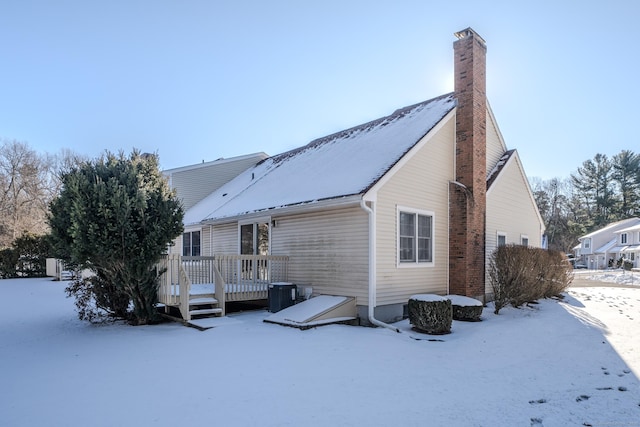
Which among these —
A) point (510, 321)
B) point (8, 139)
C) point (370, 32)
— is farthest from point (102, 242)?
point (8, 139)

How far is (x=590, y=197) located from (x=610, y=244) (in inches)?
445

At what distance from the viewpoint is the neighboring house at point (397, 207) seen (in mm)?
9172

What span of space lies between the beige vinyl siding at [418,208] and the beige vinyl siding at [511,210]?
7.43ft

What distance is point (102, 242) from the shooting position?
7902 mm

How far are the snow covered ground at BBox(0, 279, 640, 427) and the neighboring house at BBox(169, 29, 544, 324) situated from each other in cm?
161

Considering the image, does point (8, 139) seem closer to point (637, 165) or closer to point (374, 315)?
point (374, 315)

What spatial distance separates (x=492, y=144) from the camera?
13547mm

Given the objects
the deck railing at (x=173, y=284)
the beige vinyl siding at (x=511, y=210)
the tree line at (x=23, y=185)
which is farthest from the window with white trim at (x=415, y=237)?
the tree line at (x=23, y=185)

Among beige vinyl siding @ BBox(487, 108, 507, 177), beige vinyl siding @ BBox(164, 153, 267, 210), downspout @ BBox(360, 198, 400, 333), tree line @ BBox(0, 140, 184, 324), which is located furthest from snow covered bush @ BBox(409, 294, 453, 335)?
beige vinyl siding @ BBox(164, 153, 267, 210)

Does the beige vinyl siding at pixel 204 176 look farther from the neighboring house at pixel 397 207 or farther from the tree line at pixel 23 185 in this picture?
the tree line at pixel 23 185

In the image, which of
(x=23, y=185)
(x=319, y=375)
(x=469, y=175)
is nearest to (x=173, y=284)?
(x=319, y=375)

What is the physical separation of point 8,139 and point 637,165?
7085 cm

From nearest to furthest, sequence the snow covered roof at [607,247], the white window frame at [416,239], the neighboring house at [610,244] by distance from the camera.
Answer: the white window frame at [416,239] → the neighboring house at [610,244] → the snow covered roof at [607,247]

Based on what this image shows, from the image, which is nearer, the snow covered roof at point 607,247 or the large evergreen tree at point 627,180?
the snow covered roof at point 607,247
